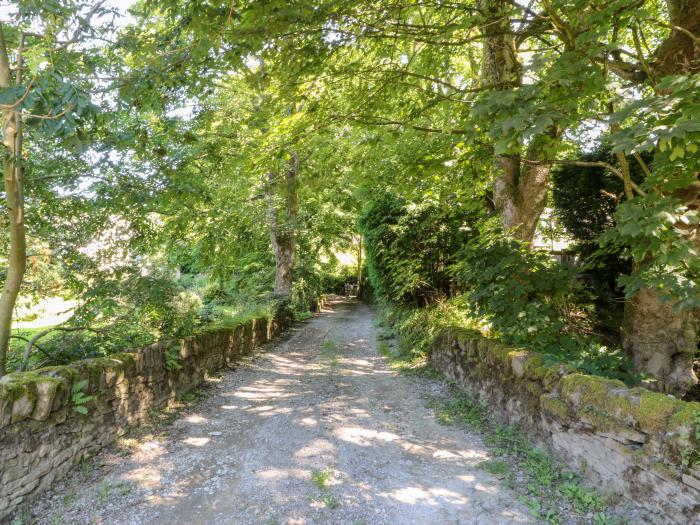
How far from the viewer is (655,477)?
3.05 metres

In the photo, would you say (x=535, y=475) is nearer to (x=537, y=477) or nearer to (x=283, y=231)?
(x=537, y=477)

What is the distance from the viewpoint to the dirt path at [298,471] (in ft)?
11.5

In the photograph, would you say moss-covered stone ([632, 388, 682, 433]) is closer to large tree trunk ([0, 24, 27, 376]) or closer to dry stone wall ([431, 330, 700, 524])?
dry stone wall ([431, 330, 700, 524])

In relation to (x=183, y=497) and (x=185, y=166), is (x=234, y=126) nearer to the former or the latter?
(x=185, y=166)

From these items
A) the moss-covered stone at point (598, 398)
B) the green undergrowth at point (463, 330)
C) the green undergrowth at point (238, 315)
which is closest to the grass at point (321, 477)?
the moss-covered stone at point (598, 398)

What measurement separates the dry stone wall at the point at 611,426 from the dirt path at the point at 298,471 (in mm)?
769

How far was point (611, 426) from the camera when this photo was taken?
3525 mm

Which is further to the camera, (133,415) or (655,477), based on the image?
(133,415)

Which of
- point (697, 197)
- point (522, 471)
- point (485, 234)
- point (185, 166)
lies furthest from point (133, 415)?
point (697, 197)

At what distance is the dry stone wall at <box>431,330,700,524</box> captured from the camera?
2887mm

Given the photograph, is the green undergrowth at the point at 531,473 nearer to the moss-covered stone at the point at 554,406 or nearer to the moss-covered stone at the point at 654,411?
the moss-covered stone at the point at 554,406

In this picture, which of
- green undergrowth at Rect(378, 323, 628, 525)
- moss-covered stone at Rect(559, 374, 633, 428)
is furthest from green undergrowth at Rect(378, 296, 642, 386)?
green undergrowth at Rect(378, 323, 628, 525)

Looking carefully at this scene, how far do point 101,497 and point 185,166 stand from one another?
4322 millimetres

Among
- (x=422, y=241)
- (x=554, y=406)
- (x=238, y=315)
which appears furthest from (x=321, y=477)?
(x=238, y=315)
